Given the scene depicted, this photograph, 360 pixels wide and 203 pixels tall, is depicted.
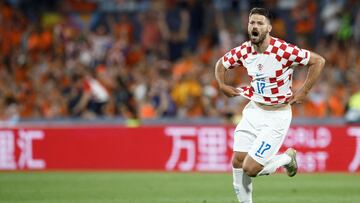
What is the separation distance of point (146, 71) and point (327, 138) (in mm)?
5197

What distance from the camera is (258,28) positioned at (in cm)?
981

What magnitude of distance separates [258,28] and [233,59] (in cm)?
55

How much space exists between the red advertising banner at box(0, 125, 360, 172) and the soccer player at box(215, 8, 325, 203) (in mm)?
7256

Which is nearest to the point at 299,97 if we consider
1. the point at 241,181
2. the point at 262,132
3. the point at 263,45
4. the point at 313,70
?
the point at 313,70

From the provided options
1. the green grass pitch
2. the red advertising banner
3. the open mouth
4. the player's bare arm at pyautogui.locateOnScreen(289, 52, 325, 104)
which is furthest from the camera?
the red advertising banner

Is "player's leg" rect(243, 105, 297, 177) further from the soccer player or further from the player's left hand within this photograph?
the player's left hand

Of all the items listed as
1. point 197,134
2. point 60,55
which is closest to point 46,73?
point 60,55

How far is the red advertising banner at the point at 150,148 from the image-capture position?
57.1 ft

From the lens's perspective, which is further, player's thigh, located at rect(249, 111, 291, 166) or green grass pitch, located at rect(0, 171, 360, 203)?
green grass pitch, located at rect(0, 171, 360, 203)

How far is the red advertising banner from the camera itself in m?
17.4

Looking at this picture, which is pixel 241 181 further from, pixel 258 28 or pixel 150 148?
pixel 150 148

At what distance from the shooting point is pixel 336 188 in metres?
13.9

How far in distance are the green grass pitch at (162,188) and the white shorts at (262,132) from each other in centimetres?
187

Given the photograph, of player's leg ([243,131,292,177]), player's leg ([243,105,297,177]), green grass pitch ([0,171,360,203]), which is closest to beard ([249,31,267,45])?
player's leg ([243,105,297,177])
